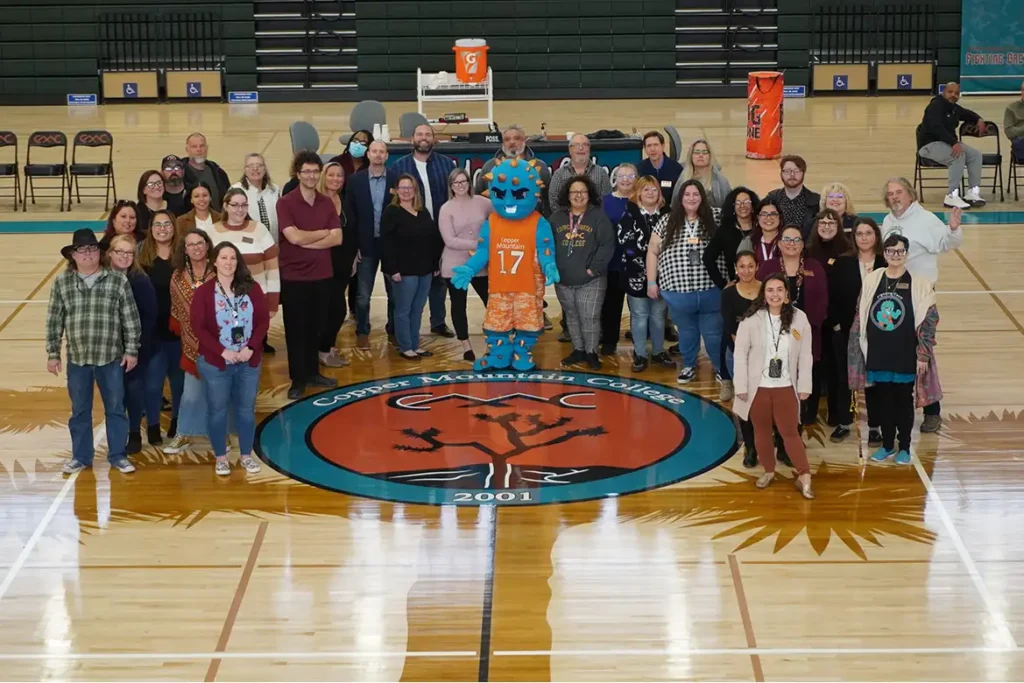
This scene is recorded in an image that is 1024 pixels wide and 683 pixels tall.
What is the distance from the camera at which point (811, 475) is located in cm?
762

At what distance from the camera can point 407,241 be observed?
9.52m

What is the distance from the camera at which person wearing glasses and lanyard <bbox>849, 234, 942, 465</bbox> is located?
24.9ft

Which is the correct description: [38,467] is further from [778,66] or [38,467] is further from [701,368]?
[778,66]

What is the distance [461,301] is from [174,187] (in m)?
2.13

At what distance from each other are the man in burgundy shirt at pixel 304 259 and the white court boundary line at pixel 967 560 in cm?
381

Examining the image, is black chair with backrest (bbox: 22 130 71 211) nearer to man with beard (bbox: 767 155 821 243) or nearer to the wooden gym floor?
the wooden gym floor

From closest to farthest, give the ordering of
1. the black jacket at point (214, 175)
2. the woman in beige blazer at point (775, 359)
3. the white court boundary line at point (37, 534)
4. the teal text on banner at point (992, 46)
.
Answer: the white court boundary line at point (37, 534) < the woman in beige blazer at point (775, 359) < the black jacket at point (214, 175) < the teal text on banner at point (992, 46)

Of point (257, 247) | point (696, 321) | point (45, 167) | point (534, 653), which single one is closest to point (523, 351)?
point (696, 321)

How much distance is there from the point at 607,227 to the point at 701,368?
1.18m

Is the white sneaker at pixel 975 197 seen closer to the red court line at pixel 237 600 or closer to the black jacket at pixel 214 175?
the black jacket at pixel 214 175

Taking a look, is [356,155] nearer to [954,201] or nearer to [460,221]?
[460,221]

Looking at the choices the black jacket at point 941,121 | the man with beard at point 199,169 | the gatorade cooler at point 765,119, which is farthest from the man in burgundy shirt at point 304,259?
the gatorade cooler at point 765,119

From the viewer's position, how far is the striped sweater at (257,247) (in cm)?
832

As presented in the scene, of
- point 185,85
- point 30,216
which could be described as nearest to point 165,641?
point 30,216
